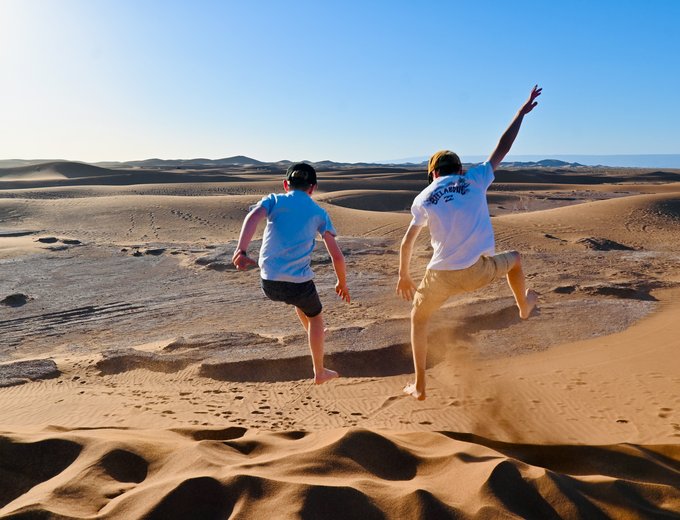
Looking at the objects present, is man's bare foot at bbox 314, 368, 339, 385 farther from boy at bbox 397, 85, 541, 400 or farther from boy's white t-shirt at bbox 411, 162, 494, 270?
boy's white t-shirt at bbox 411, 162, 494, 270

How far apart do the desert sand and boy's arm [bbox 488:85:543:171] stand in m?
1.92

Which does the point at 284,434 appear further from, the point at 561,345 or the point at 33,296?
the point at 33,296

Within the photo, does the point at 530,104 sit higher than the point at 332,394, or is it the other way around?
the point at 530,104

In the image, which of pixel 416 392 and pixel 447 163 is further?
pixel 416 392

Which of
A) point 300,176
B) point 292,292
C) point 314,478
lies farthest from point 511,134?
point 314,478

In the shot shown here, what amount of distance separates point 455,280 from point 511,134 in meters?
1.27

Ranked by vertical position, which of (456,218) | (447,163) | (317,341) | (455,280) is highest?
(447,163)

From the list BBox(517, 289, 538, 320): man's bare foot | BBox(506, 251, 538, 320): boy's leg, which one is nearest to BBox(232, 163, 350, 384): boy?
BBox(506, 251, 538, 320): boy's leg

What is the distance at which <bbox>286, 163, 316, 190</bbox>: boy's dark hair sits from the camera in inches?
177

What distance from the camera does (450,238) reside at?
13.9ft

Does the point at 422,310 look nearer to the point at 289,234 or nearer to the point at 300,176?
the point at 289,234

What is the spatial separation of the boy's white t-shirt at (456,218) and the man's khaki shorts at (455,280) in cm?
6

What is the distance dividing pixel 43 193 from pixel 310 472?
2738 cm

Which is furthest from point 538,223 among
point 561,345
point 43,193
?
point 43,193
